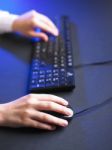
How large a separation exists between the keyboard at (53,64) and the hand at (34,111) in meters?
0.06

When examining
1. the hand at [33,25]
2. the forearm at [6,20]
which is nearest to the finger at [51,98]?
the hand at [33,25]

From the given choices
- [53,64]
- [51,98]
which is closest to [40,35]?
[53,64]

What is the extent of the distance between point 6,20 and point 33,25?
13 centimetres

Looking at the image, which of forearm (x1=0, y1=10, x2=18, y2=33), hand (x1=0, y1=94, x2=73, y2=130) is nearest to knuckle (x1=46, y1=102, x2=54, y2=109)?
hand (x1=0, y1=94, x2=73, y2=130)

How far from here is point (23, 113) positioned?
2.20ft

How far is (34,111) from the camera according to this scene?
66 cm

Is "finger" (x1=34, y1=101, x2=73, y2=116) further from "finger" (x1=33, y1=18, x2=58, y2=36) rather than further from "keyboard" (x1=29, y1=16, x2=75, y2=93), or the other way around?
"finger" (x1=33, y1=18, x2=58, y2=36)

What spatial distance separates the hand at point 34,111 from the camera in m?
0.64

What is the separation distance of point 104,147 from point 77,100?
155mm

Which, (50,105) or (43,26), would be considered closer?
(50,105)

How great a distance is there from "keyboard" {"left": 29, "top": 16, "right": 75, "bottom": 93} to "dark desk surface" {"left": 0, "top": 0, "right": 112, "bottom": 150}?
0.08 ft

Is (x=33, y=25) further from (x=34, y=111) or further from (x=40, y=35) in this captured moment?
(x=34, y=111)

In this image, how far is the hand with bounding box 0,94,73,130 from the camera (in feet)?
2.11

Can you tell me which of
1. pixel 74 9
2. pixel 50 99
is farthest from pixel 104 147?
pixel 74 9
